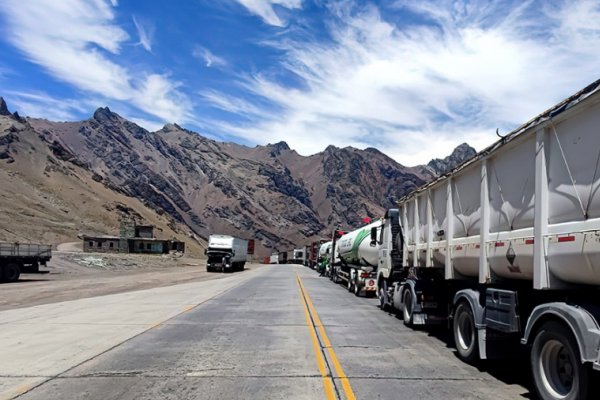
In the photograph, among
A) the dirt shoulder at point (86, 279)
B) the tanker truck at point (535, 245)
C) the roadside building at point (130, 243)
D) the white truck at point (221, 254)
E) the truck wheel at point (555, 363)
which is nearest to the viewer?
the truck wheel at point (555, 363)

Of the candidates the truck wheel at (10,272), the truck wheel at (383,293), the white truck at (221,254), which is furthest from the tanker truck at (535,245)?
the white truck at (221,254)

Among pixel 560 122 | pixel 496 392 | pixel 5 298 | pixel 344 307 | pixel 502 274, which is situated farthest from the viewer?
pixel 5 298

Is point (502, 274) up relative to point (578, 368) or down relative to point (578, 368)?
up

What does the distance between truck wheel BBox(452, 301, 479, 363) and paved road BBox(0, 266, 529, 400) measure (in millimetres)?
252

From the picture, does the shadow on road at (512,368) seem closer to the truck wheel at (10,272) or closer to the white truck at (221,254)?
the truck wheel at (10,272)

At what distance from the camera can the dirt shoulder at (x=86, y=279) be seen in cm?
2261

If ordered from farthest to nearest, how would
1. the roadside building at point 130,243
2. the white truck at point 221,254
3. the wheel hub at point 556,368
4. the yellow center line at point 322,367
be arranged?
1. the roadside building at point 130,243
2. the white truck at point 221,254
3. the yellow center line at point 322,367
4. the wheel hub at point 556,368

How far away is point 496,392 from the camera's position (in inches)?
284

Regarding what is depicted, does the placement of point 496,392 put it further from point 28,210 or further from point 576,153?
point 28,210

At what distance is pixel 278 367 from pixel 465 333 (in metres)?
3.25

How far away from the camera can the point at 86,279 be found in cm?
3641

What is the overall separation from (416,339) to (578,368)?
6.17 metres

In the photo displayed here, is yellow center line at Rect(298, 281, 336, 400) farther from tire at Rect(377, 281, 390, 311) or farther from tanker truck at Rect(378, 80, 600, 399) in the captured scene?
tire at Rect(377, 281, 390, 311)

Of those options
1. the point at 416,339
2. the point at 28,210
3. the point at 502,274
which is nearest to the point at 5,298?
the point at 416,339
